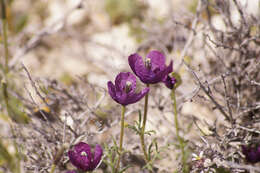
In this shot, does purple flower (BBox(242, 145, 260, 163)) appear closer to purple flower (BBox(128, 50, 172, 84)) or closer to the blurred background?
the blurred background

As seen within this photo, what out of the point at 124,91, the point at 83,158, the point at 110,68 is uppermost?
the point at 110,68

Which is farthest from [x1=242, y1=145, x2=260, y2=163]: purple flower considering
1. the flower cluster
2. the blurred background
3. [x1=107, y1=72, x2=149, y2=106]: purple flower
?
[x1=107, y1=72, x2=149, y2=106]: purple flower

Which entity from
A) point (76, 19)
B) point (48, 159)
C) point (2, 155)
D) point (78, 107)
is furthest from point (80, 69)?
point (48, 159)

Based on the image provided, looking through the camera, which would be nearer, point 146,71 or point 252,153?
point 146,71

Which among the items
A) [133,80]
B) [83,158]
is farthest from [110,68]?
[83,158]

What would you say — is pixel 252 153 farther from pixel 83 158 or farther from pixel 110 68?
pixel 110 68

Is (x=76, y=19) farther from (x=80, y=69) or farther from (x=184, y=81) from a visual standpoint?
(x=184, y=81)

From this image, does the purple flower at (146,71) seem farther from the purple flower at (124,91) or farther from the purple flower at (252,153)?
the purple flower at (252,153)
